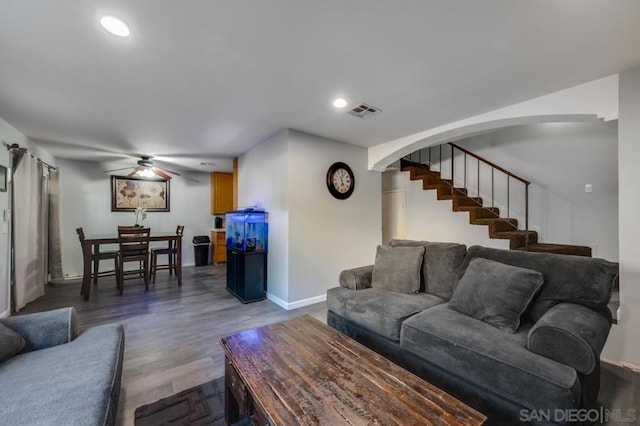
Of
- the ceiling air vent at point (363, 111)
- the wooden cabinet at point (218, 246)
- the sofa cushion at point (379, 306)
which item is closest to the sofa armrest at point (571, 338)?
the sofa cushion at point (379, 306)

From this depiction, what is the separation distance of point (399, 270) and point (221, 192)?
5150 millimetres

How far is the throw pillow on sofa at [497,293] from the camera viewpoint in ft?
5.68

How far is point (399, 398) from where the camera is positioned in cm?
112

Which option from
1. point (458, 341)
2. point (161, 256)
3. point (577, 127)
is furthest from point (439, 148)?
point (161, 256)

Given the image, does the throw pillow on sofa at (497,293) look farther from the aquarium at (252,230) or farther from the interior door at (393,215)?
the interior door at (393,215)

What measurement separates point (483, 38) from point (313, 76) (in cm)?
119

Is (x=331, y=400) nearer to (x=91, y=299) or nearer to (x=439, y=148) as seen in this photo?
(x=91, y=299)

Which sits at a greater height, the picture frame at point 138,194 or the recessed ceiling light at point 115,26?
the recessed ceiling light at point 115,26

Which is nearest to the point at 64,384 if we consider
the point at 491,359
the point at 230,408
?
the point at 230,408

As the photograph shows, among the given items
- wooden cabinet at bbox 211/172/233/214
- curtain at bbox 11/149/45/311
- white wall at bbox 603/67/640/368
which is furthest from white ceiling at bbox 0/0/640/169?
wooden cabinet at bbox 211/172/233/214

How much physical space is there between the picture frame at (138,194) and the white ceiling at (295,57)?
2.54 metres

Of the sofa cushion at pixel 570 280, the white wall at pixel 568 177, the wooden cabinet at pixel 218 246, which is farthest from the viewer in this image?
the wooden cabinet at pixel 218 246

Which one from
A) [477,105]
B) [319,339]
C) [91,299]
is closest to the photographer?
[319,339]

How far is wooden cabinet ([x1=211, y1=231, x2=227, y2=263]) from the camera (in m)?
6.28
